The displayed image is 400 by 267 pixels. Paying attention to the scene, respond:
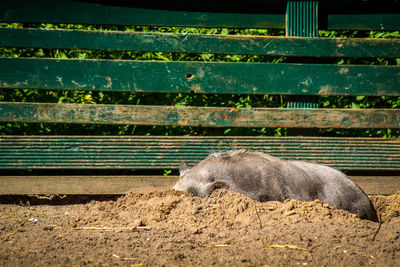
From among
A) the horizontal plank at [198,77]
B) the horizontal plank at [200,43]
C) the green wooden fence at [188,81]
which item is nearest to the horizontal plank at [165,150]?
the green wooden fence at [188,81]

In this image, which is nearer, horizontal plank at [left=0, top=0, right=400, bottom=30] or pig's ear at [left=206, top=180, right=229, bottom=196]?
pig's ear at [left=206, top=180, right=229, bottom=196]

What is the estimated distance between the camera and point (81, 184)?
418 centimetres

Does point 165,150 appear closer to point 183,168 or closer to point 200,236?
point 183,168

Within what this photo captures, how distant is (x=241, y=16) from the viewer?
4.29m

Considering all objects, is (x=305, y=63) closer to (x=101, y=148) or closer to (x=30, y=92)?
(x=101, y=148)

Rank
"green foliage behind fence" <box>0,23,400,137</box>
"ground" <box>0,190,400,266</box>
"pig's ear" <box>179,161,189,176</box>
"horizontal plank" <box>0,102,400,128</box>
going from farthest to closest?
"green foliage behind fence" <box>0,23,400,137</box>
"horizontal plank" <box>0,102,400,128</box>
"pig's ear" <box>179,161,189,176</box>
"ground" <box>0,190,400,266</box>

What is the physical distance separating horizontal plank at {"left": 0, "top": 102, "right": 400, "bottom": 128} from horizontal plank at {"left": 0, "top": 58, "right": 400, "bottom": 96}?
208mm

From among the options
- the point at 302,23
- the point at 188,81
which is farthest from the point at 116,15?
the point at 302,23

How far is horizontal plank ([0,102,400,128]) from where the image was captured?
160 inches

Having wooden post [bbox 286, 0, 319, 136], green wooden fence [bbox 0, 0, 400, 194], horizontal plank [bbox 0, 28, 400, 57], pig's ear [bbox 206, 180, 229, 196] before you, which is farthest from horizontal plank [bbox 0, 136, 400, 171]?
horizontal plank [bbox 0, 28, 400, 57]

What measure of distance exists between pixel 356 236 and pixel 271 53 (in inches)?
91.0

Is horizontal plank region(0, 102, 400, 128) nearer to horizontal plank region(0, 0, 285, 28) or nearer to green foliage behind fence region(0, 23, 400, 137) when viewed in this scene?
green foliage behind fence region(0, 23, 400, 137)

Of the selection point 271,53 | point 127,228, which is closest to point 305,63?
point 271,53

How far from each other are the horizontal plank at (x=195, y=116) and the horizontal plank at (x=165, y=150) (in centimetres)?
18
